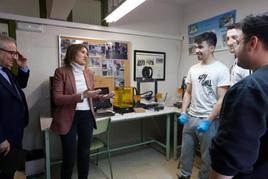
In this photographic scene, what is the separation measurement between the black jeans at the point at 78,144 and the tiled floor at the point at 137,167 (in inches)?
25.5

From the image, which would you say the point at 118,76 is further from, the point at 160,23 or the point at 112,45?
the point at 160,23

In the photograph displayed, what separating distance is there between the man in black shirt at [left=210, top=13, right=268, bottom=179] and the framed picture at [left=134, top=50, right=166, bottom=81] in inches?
104

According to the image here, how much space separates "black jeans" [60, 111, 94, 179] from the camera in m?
1.92

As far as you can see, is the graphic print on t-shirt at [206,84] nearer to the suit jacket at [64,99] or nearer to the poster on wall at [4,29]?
the suit jacket at [64,99]

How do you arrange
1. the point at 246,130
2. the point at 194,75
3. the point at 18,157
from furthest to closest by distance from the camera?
the point at 194,75 < the point at 18,157 < the point at 246,130

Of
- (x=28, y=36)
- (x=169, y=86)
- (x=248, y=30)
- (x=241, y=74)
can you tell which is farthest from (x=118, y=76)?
(x=248, y=30)

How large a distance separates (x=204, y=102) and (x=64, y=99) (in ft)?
4.67

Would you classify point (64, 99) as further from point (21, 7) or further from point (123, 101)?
point (21, 7)

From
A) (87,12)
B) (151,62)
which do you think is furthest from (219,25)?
(87,12)

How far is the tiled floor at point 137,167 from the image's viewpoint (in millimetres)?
2598

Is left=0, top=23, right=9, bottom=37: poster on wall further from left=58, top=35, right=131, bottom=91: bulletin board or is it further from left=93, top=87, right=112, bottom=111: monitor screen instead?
left=93, top=87, right=112, bottom=111: monitor screen

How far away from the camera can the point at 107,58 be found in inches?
124

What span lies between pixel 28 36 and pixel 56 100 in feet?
4.15

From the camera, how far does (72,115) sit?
1.91m
